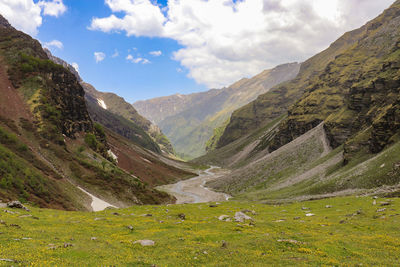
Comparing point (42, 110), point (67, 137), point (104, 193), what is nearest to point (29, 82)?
point (42, 110)

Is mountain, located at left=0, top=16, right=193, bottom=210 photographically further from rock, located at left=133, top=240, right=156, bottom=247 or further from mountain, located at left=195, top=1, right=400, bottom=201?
mountain, located at left=195, top=1, right=400, bottom=201

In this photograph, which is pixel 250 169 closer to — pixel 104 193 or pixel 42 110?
pixel 104 193

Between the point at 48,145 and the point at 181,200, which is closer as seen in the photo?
the point at 48,145

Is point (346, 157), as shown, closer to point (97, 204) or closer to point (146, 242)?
point (97, 204)

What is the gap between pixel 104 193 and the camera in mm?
80500

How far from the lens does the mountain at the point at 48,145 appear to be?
5950 centimetres

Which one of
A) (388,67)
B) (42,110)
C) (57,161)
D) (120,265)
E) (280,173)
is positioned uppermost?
(388,67)

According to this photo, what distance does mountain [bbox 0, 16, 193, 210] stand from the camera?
195 feet

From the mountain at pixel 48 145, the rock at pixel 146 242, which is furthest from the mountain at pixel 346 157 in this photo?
the mountain at pixel 48 145

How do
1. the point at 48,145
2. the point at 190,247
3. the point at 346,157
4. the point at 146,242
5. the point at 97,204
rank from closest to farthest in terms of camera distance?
the point at 190,247
the point at 146,242
the point at 97,204
the point at 48,145
the point at 346,157

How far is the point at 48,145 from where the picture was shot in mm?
84625

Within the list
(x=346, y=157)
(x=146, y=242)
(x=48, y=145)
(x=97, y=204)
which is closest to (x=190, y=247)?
(x=146, y=242)

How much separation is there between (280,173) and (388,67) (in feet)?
239

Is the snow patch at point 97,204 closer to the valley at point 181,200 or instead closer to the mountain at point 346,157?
the valley at point 181,200
